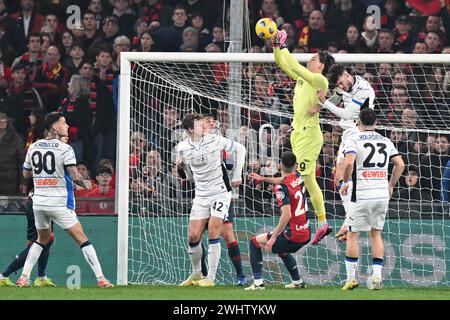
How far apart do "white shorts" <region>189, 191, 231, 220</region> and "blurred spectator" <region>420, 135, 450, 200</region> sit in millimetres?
2831

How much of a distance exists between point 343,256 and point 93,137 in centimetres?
391

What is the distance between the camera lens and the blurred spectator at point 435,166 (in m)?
17.3

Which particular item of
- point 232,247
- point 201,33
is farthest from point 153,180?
point 201,33

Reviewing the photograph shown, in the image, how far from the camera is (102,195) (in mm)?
17453

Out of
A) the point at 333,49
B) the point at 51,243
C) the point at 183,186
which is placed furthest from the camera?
the point at 333,49

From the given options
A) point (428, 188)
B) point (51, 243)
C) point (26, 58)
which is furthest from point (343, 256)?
point (26, 58)

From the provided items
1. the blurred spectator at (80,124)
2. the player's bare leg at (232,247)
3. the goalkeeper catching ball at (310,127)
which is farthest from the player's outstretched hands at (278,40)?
the blurred spectator at (80,124)

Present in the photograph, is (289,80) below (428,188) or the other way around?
the other way around

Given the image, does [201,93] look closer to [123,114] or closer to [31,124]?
[123,114]

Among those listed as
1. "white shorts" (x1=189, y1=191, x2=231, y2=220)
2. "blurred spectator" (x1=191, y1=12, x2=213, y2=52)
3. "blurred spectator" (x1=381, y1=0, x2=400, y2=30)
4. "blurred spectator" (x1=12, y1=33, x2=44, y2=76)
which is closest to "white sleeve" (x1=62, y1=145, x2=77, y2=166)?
"white shorts" (x1=189, y1=191, x2=231, y2=220)

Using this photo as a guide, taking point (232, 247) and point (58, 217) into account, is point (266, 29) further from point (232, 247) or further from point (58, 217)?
point (58, 217)

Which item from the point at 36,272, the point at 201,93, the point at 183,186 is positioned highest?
the point at 201,93

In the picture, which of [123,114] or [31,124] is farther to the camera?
[31,124]

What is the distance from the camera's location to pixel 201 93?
17.3 meters
